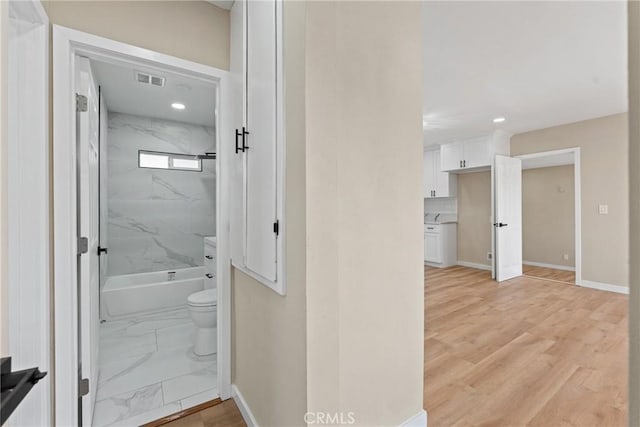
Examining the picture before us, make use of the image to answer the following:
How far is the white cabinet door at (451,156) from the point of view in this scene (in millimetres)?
5439

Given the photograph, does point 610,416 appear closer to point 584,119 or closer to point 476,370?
point 476,370

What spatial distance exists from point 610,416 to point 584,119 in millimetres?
4190

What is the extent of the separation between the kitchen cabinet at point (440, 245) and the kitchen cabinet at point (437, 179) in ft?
2.29

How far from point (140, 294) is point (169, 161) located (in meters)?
1.91

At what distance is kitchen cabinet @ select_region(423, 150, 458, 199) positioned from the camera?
598 cm

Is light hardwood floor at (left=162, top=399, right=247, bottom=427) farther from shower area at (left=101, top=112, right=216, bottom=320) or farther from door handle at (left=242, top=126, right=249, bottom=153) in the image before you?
shower area at (left=101, top=112, right=216, bottom=320)

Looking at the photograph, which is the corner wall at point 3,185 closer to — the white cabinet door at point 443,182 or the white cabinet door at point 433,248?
the white cabinet door at point 433,248

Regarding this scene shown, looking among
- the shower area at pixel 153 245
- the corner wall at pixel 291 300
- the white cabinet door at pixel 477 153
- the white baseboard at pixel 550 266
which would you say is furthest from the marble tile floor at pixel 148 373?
the white baseboard at pixel 550 266

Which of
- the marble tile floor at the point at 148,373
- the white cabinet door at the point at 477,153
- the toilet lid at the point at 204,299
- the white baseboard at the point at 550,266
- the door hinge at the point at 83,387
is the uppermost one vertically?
the white cabinet door at the point at 477,153

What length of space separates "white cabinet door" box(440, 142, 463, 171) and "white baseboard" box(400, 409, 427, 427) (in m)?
4.82

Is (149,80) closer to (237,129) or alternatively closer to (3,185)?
(237,129)

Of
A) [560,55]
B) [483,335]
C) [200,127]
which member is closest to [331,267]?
[483,335]

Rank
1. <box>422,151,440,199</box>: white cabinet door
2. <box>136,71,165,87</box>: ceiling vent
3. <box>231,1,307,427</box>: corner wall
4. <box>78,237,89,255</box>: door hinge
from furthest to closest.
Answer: <box>422,151,440,199</box>: white cabinet door < <box>136,71,165,87</box>: ceiling vent < <box>78,237,89,255</box>: door hinge < <box>231,1,307,427</box>: corner wall

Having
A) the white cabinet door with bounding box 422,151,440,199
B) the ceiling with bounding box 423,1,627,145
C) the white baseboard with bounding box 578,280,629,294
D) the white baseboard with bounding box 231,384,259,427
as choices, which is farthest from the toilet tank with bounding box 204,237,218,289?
the white baseboard with bounding box 578,280,629,294
